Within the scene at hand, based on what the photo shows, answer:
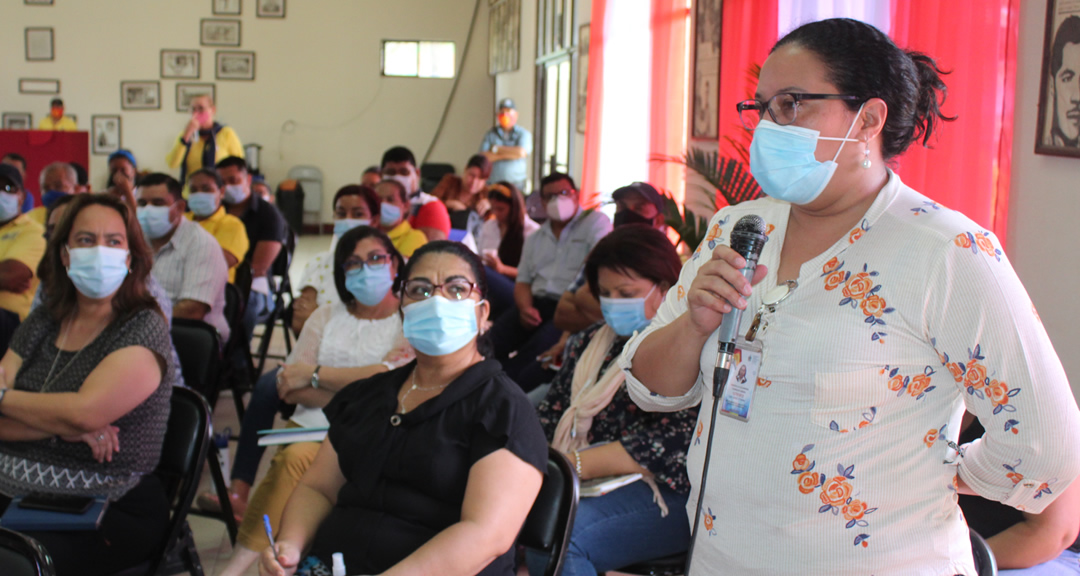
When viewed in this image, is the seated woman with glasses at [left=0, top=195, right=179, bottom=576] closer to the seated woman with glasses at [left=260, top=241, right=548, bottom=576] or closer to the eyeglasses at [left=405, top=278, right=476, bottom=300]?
the seated woman with glasses at [left=260, top=241, right=548, bottom=576]

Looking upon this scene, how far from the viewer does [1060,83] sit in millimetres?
2277

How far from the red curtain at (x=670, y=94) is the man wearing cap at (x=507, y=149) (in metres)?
4.29

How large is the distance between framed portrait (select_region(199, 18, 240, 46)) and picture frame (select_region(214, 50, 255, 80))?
178mm

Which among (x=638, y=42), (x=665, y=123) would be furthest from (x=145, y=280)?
(x=638, y=42)

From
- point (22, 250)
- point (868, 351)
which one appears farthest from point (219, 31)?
point (868, 351)

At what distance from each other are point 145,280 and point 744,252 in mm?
2029

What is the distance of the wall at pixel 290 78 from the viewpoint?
12.9 m

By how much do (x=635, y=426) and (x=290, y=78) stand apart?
1218 centimetres

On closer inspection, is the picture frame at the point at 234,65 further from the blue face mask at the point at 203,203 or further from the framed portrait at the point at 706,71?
the framed portrait at the point at 706,71

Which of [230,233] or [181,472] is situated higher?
[230,233]

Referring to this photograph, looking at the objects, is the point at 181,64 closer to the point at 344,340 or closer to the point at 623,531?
the point at 344,340

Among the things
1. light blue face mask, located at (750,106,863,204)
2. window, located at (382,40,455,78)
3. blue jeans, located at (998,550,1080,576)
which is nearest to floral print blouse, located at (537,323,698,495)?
blue jeans, located at (998,550,1080,576)

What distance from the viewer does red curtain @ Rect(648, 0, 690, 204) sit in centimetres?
539

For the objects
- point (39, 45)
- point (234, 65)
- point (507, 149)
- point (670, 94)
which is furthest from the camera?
point (234, 65)
